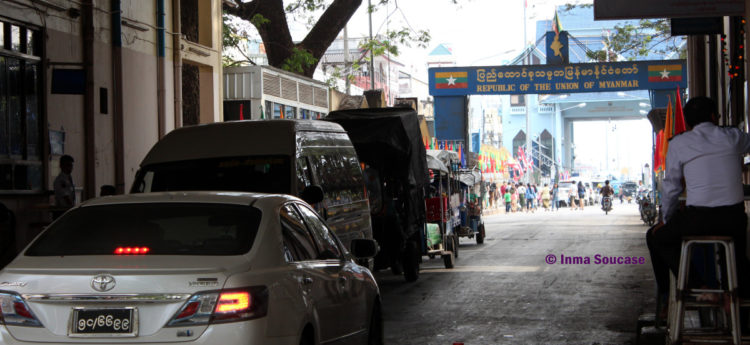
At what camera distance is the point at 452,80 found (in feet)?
123

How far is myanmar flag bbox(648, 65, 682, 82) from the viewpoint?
36.0 metres

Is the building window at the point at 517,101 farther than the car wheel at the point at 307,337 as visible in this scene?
Yes

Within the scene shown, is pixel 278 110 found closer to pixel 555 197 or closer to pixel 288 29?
pixel 288 29

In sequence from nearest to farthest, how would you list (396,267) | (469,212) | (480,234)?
1. (396,267)
2. (469,212)
3. (480,234)

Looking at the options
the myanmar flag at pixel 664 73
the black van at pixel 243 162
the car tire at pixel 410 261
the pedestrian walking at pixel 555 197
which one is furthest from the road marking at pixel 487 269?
the pedestrian walking at pixel 555 197

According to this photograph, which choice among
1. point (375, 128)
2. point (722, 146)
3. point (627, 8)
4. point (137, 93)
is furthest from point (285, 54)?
point (722, 146)

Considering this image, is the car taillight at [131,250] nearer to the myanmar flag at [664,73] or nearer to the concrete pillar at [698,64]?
the concrete pillar at [698,64]

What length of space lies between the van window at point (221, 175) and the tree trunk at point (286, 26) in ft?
43.5

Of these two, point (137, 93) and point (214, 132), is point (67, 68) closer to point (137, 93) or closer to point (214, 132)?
point (137, 93)

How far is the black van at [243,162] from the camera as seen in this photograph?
10.7m

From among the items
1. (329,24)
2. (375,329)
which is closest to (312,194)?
(375,329)

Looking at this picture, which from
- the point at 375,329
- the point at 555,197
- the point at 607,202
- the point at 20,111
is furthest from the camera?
the point at 555,197

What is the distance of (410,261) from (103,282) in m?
10.6

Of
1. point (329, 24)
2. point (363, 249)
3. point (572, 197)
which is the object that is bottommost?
point (572, 197)
